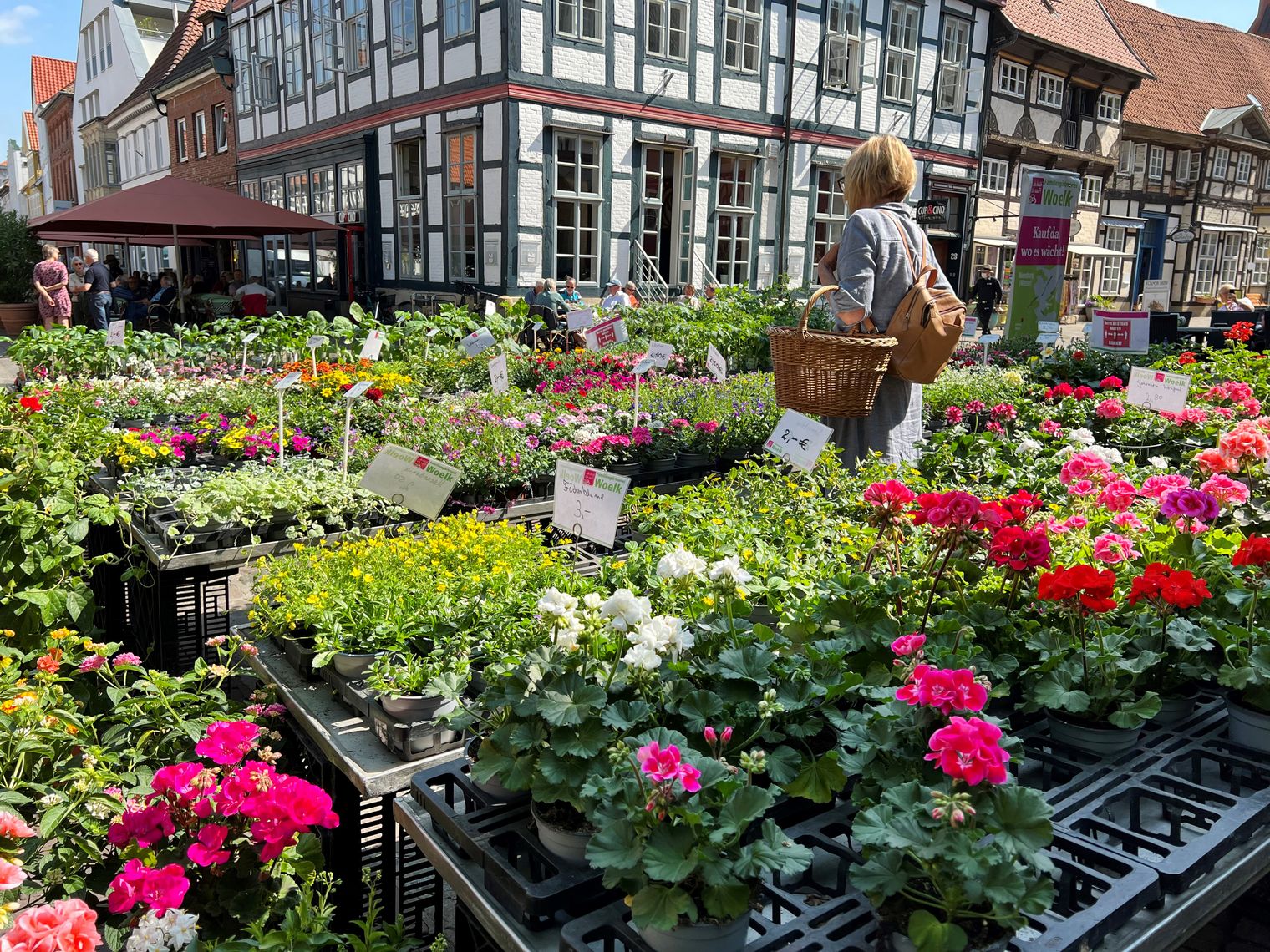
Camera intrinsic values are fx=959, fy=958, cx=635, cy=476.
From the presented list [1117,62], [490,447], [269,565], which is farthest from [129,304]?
[1117,62]

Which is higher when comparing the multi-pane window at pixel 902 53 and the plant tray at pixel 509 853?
the multi-pane window at pixel 902 53

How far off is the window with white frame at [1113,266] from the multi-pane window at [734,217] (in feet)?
45.4

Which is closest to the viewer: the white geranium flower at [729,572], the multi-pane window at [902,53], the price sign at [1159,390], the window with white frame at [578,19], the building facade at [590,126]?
the white geranium flower at [729,572]

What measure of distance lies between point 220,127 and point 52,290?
11125mm

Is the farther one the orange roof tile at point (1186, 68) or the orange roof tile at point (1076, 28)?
the orange roof tile at point (1186, 68)

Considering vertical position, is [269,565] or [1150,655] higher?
[1150,655]

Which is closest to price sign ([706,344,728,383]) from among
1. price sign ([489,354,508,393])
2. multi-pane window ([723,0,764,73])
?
price sign ([489,354,508,393])

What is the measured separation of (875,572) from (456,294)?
1266 centimetres

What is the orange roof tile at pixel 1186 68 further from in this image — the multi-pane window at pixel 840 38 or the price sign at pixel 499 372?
the price sign at pixel 499 372

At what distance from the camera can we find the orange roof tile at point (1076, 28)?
20.4 meters

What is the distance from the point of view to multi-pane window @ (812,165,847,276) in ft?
55.5

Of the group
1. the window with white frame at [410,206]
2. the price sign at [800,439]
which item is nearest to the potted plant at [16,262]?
the window with white frame at [410,206]

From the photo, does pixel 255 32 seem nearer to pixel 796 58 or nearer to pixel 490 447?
pixel 796 58

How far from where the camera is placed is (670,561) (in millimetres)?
1836
